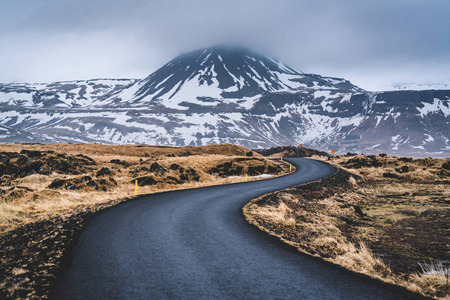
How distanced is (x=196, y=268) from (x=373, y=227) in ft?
32.9

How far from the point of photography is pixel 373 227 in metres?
13.3

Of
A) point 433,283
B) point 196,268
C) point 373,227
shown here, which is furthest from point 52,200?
point 433,283

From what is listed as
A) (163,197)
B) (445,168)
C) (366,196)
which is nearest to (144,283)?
(163,197)

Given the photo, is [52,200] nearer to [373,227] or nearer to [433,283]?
[373,227]

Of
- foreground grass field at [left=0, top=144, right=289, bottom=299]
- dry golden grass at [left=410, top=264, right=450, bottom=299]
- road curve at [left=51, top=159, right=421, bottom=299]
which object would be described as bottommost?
foreground grass field at [left=0, top=144, right=289, bottom=299]

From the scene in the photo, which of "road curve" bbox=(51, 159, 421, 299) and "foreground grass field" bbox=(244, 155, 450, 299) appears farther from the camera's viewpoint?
"foreground grass field" bbox=(244, 155, 450, 299)

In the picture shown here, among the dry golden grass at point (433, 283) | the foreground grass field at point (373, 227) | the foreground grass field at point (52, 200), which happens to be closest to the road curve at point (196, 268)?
the dry golden grass at point (433, 283)

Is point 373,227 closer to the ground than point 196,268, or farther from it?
closer to the ground

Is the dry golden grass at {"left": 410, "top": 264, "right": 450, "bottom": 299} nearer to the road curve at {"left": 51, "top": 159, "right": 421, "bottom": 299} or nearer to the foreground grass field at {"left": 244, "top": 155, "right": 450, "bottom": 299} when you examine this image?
the foreground grass field at {"left": 244, "top": 155, "right": 450, "bottom": 299}

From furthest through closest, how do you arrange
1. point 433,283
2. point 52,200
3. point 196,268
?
point 52,200 → point 196,268 → point 433,283

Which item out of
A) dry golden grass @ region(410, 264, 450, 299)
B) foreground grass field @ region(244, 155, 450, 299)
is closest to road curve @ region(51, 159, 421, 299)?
dry golden grass @ region(410, 264, 450, 299)

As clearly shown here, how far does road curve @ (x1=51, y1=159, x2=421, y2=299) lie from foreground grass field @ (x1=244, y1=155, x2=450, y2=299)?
859mm

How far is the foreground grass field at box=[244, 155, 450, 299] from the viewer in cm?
708

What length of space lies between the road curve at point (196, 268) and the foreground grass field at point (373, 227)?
86 centimetres
